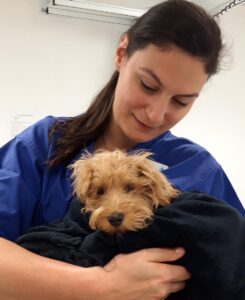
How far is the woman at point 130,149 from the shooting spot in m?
0.88

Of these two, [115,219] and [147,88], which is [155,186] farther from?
[147,88]

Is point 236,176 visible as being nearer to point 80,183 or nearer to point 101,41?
point 101,41

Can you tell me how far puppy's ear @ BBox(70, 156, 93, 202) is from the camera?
1.01m

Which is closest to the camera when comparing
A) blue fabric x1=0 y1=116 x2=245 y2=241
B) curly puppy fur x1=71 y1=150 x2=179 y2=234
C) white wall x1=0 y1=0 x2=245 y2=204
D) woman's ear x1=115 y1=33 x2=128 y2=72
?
curly puppy fur x1=71 y1=150 x2=179 y2=234

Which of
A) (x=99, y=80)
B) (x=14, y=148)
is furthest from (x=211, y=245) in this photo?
(x=99, y=80)

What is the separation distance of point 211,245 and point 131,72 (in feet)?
1.69

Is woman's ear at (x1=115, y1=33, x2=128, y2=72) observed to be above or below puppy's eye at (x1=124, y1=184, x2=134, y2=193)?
above

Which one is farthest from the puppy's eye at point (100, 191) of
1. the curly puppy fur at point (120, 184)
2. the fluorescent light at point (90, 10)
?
the fluorescent light at point (90, 10)

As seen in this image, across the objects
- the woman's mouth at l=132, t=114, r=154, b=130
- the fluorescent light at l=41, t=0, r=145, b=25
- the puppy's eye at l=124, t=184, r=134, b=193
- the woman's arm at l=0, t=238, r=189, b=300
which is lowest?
the woman's arm at l=0, t=238, r=189, b=300

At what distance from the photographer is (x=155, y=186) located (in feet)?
3.22

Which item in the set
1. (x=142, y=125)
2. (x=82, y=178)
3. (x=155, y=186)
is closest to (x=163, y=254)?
(x=155, y=186)

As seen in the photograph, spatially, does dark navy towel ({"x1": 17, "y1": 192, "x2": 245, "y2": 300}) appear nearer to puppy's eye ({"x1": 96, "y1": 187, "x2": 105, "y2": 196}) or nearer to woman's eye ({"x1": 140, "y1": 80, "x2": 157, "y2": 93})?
puppy's eye ({"x1": 96, "y1": 187, "x2": 105, "y2": 196})

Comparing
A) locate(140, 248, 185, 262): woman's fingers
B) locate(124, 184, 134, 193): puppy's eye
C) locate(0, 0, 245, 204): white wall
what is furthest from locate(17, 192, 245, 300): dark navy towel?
locate(0, 0, 245, 204): white wall

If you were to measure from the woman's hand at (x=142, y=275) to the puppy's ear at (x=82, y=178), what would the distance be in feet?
0.68
